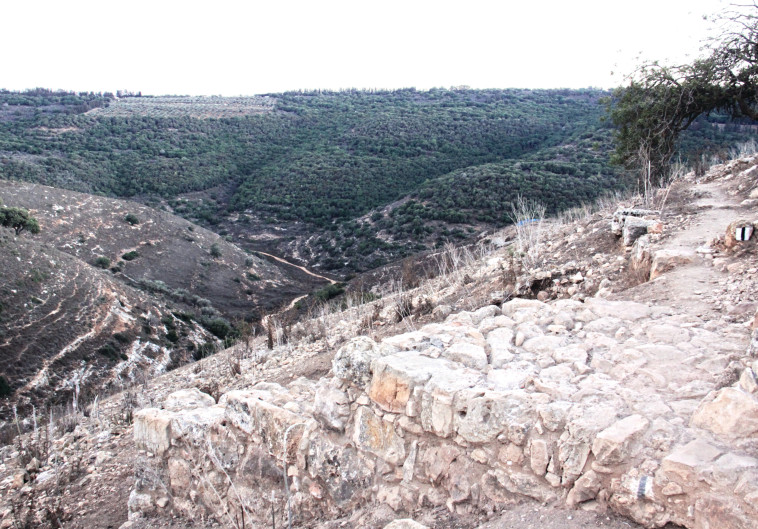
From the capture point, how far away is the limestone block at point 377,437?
3650mm

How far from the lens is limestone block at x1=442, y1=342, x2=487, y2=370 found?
4.05 metres

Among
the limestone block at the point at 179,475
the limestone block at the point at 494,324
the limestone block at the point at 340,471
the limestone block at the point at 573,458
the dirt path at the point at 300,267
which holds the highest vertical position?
the limestone block at the point at 494,324

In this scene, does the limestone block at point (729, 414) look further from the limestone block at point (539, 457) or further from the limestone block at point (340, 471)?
the limestone block at point (340, 471)

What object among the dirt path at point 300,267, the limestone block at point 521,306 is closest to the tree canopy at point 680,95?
the limestone block at point 521,306

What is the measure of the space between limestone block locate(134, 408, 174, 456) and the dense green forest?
88.9ft

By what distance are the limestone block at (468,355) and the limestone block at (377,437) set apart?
0.85 metres

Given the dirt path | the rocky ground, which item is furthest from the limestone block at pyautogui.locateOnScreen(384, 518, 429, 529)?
the dirt path

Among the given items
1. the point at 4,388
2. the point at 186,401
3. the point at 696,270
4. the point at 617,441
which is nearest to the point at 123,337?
the point at 4,388

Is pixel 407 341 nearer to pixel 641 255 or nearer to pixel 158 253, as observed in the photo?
pixel 641 255

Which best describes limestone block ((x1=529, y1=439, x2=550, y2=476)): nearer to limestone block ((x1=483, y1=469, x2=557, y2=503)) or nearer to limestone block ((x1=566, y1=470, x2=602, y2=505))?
limestone block ((x1=483, y1=469, x2=557, y2=503))

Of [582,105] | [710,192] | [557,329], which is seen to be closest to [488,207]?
[710,192]

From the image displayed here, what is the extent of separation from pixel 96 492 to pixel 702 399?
20.0 feet

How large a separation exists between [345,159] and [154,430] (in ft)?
152

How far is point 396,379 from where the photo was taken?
374cm
